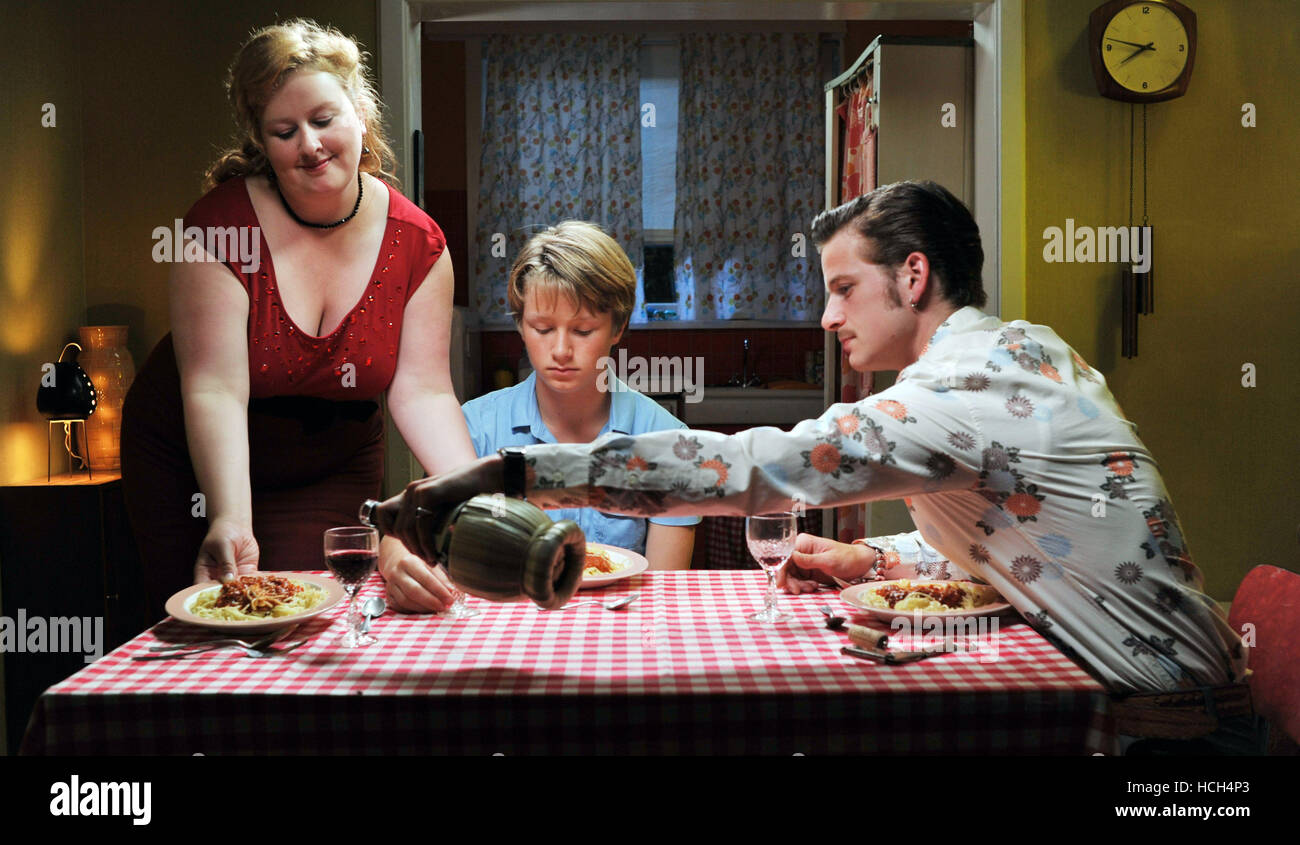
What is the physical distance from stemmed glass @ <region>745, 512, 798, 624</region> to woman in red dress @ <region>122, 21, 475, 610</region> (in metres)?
0.83

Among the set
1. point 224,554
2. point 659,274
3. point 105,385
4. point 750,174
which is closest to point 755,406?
point 659,274

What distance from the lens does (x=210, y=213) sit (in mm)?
2115

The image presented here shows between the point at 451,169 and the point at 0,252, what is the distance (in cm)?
349

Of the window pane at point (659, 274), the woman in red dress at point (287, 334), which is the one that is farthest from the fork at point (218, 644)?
the window pane at point (659, 274)

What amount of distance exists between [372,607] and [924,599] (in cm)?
80

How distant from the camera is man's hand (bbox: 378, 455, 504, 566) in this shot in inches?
51.1

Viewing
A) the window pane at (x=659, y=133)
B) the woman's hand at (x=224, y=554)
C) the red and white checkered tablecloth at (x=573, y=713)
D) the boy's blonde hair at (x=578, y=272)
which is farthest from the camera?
the window pane at (x=659, y=133)

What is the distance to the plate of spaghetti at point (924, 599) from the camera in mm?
1483

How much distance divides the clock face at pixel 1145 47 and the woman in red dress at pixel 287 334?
6.44 ft

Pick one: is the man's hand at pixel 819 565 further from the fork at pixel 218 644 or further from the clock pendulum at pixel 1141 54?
the clock pendulum at pixel 1141 54

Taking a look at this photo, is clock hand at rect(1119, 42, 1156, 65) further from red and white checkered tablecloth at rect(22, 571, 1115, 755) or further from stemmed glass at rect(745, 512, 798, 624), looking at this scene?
red and white checkered tablecloth at rect(22, 571, 1115, 755)

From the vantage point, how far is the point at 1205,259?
10.0 ft
